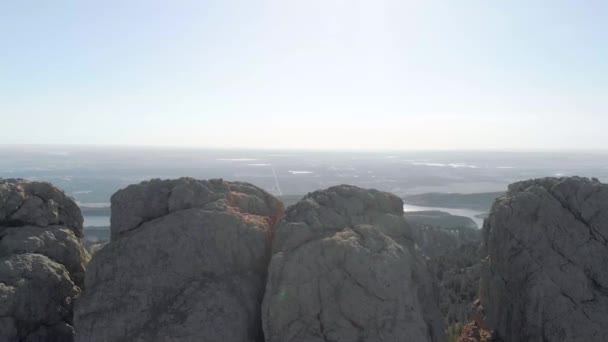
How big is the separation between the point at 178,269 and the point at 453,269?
1669 centimetres

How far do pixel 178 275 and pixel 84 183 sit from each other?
10926cm

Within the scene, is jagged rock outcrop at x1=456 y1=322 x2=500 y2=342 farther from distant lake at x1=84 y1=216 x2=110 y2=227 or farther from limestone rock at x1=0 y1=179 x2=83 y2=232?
distant lake at x1=84 y1=216 x2=110 y2=227

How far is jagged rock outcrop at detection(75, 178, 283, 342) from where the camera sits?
703 centimetres

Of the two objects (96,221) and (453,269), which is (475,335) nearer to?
(453,269)

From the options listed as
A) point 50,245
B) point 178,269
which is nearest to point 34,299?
point 50,245

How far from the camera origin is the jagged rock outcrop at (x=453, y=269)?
46.8 ft

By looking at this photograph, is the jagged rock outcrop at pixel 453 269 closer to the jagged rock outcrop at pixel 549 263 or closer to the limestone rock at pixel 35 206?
the jagged rock outcrop at pixel 549 263

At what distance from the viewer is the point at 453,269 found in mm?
21484

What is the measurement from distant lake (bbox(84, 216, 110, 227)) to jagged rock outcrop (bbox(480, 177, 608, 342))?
188 ft

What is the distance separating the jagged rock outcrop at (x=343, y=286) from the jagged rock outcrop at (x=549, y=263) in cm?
152

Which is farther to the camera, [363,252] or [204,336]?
[363,252]

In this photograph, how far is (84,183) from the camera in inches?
4173

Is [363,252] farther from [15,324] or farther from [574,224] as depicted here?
[15,324]

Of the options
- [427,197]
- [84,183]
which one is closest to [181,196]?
[427,197]
